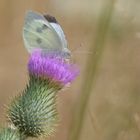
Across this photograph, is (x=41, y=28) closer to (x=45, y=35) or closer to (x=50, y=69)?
(x=45, y=35)

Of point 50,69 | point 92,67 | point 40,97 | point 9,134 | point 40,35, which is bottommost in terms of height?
point 92,67

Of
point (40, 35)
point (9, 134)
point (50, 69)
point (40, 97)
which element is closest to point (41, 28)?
point (40, 35)

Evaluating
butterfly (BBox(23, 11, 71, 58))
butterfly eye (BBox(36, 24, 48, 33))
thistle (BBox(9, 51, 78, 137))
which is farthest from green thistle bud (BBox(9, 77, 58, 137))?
butterfly eye (BBox(36, 24, 48, 33))

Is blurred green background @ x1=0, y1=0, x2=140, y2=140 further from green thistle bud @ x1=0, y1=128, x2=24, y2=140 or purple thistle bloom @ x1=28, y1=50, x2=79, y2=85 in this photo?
green thistle bud @ x1=0, y1=128, x2=24, y2=140

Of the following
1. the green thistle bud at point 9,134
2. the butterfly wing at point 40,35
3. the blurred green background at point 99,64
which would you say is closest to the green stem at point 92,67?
the blurred green background at point 99,64

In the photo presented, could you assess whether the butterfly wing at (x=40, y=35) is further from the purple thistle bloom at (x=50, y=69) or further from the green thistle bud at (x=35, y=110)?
the green thistle bud at (x=35, y=110)

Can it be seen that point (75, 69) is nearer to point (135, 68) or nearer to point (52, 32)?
point (52, 32)

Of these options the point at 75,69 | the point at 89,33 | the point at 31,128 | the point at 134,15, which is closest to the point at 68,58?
the point at 75,69
